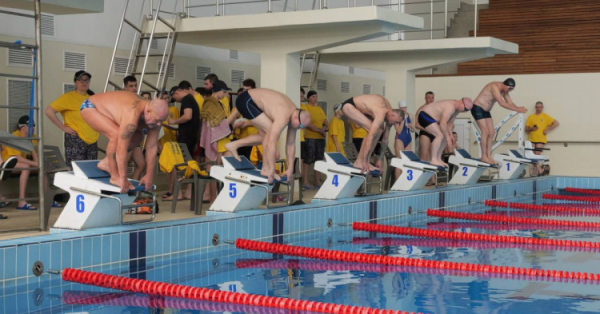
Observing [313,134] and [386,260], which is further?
[313,134]

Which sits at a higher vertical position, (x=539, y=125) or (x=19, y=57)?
(x=19, y=57)

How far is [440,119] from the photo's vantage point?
11.1 metres

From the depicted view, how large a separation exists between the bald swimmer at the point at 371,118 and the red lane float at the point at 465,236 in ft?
3.42

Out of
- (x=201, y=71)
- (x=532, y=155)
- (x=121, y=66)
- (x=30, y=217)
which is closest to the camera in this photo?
→ (x=30, y=217)

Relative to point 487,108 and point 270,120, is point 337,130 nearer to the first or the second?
point 487,108

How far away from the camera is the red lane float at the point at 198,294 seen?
171 inches

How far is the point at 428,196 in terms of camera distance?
1005 cm

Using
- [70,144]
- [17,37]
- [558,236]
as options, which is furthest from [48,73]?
[558,236]

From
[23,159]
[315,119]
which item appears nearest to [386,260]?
[23,159]

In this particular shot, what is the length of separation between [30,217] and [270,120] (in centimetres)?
231

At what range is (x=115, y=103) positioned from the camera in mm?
6109

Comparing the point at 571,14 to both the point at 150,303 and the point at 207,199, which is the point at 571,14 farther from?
the point at 150,303

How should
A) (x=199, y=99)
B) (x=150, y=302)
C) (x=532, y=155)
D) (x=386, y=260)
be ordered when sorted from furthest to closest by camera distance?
1. (x=532, y=155)
2. (x=199, y=99)
3. (x=386, y=260)
4. (x=150, y=302)

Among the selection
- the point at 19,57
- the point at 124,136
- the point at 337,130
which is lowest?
the point at 124,136
